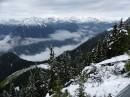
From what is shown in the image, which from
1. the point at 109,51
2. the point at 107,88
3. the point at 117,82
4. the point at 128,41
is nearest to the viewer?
the point at 107,88

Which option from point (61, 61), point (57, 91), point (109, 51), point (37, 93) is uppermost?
point (57, 91)

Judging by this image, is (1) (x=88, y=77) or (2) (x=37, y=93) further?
(2) (x=37, y=93)

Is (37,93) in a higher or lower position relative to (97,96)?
lower

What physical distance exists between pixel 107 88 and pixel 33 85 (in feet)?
218

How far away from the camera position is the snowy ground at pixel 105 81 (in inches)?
1124

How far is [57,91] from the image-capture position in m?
26.7

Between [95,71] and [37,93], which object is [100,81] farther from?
[37,93]

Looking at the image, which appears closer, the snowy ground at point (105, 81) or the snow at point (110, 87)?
the snow at point (110, 87)

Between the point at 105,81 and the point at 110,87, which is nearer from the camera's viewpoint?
the point at 110,87

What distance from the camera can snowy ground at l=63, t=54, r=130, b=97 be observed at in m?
28.6

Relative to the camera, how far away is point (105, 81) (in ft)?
109

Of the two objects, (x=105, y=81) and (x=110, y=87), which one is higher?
(x=110, y=87)

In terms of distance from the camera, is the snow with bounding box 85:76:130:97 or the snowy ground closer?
the snow with bounding box 85:76:130:97

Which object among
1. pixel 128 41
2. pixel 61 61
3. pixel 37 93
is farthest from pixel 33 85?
pixel 128 41
